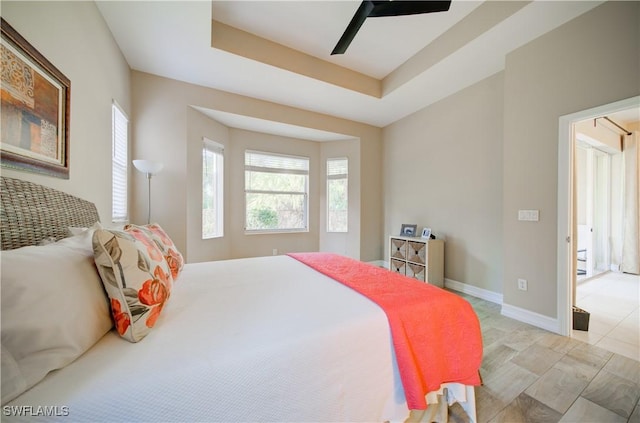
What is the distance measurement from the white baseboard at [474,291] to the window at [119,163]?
4.20 metres

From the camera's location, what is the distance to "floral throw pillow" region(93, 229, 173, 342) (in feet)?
2.80

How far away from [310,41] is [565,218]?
312 centimetres

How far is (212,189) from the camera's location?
365cm

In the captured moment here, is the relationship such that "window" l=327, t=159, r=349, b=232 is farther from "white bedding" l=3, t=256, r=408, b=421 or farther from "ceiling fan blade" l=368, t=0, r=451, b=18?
"white bedding" l=3, t=256, r=408, b=421

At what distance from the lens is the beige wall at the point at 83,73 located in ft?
4.14

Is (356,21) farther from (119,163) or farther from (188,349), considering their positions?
(119,163)

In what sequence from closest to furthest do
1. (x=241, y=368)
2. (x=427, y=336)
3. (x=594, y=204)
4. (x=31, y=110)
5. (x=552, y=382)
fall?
(x=241, y=368) → (x=427, y=336) → (x=31, y=110) → (x=552, y=382) → (x=594, y=204)

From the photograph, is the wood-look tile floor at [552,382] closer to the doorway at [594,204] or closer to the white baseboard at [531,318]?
the white baseboard at [531,318]

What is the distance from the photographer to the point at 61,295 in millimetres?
718

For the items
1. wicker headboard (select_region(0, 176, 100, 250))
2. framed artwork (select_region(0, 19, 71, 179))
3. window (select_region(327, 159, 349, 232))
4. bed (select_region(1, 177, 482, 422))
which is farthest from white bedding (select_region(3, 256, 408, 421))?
window (select_region(327, 159, 349, 232))

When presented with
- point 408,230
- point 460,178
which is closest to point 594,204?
point 460,178

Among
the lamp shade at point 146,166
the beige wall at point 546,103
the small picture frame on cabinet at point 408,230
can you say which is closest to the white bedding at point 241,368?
the lamp shade at point 146,166

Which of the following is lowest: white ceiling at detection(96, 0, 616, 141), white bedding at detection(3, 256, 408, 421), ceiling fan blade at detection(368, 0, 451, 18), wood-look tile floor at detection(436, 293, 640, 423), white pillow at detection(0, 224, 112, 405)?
wood-look tile floor at detection(436, 293, 640, 423)

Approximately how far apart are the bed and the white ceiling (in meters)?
1.74
